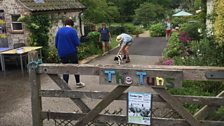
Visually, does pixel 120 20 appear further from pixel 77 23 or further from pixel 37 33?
pixel 37 33

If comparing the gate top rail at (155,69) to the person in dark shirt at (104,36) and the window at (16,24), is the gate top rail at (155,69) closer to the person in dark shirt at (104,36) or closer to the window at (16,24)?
the window at (16,24)

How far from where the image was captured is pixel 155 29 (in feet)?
96.0

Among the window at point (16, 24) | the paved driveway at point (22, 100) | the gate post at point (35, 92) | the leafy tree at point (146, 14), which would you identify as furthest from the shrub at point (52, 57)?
the leafy tree at point (146, 14)

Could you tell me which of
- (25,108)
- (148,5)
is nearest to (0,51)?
(25,108)

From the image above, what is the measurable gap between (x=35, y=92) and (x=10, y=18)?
9208 millimetres

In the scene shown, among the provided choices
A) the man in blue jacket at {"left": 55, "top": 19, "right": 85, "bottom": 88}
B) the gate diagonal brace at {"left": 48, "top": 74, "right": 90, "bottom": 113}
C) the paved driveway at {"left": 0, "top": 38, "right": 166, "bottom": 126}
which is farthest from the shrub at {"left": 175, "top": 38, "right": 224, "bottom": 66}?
the gate diagonal brace at {"left": 48, "top": 74, "right": 90, "bottom": 113}

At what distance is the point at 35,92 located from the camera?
457cm

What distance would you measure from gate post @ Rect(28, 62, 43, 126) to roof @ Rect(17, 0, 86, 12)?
855 centimetres

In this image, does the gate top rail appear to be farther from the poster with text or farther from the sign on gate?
the poster with text

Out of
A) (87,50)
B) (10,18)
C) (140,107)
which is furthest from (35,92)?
(87,50)

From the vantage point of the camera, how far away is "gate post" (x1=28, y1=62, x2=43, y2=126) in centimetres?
449

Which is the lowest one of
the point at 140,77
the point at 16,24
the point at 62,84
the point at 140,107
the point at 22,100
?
the point at 22,100

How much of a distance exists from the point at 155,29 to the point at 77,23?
13.0m

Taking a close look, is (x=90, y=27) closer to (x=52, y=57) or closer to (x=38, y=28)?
(x=38, y=28)
